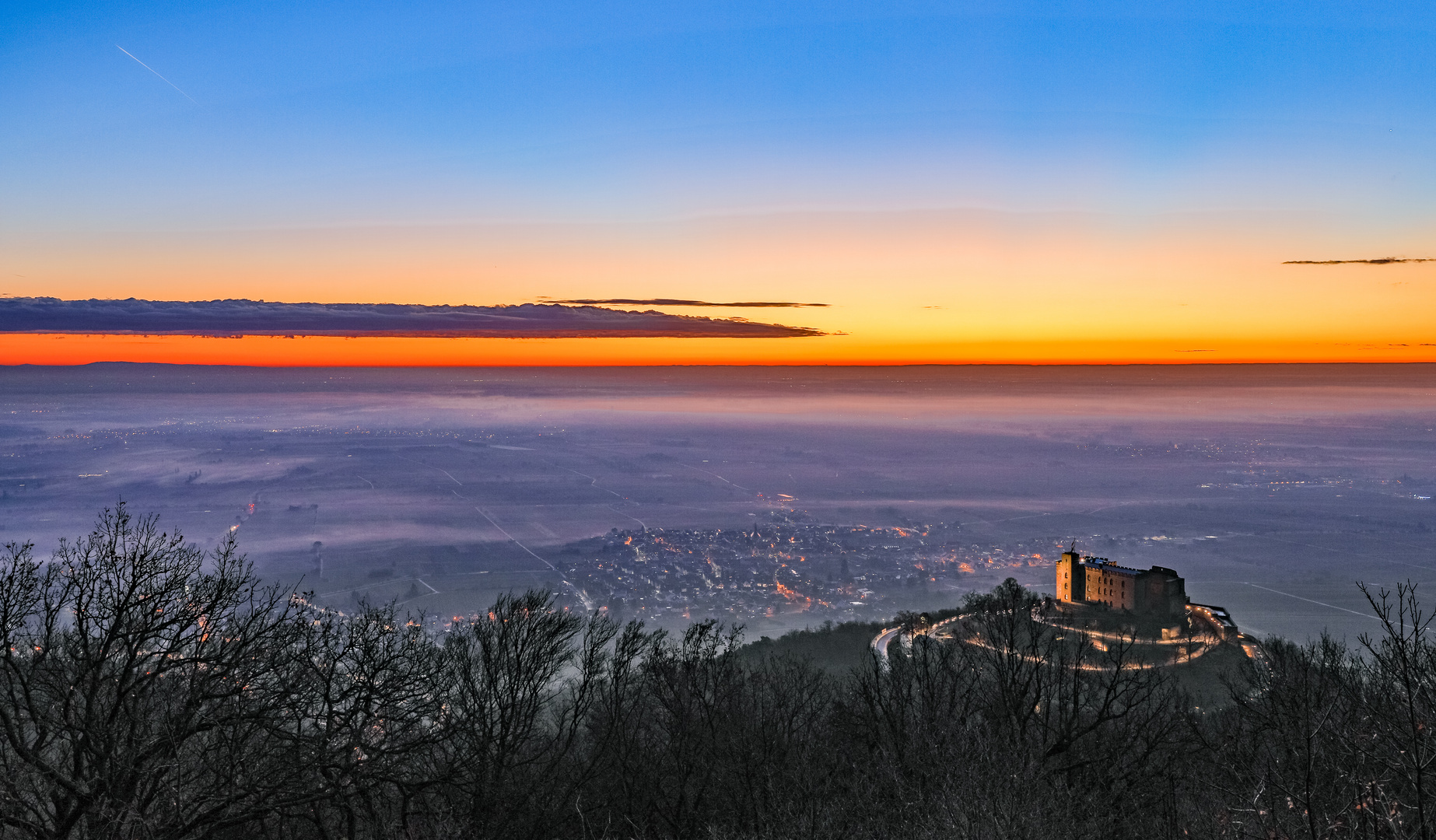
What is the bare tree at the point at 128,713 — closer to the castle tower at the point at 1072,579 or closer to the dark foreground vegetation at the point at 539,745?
the dark foreground vegetation at the point at 539,745

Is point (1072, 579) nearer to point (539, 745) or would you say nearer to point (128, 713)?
point (539, 745)

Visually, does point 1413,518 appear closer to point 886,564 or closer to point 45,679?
point 886,564

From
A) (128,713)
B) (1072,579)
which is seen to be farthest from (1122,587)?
(128,713)

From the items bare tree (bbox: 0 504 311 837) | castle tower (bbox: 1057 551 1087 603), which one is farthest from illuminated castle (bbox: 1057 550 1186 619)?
bare tree (bbox: 0 504 311 837)

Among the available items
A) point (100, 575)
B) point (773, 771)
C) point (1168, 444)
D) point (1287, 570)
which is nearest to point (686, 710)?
point (773, 771)

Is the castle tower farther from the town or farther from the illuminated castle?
the town

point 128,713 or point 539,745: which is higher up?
point 128,713

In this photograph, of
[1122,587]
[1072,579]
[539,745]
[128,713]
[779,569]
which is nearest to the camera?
[128,713]

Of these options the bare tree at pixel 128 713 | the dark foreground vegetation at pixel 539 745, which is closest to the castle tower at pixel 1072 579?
the dark foreground vegetation at pixel 539 745
